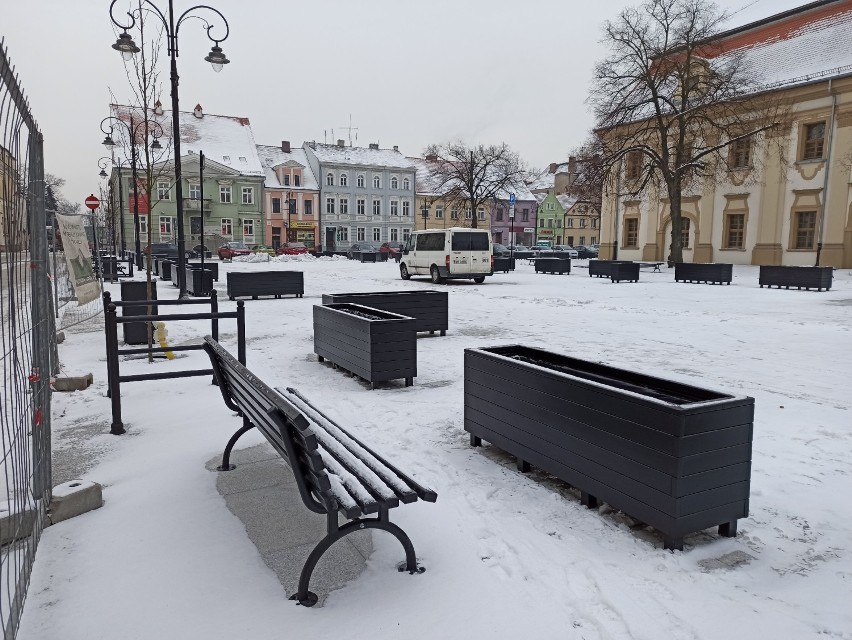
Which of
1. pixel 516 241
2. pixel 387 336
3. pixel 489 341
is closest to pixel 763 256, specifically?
pixel 489 341

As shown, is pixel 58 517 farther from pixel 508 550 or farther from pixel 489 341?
pixel 489 341

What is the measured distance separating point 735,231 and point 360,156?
144ft

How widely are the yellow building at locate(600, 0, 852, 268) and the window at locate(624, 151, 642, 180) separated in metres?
0.31

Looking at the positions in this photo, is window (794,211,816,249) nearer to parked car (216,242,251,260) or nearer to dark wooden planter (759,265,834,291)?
dark wooden planter (759,265,834,291)

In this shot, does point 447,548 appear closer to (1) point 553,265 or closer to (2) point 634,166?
(1) point 553,265

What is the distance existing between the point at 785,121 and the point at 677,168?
25.4 ft

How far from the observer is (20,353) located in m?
3.65

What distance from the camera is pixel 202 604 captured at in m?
2.93

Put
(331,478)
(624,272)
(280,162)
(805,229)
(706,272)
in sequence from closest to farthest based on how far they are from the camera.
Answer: (331,478) → (706,272) → (624,272) → (805,229) → (280,162)

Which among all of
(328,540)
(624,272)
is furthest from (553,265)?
(328,540)

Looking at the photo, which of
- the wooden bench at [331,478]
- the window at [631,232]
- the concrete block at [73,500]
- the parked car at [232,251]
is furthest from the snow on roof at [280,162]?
the wooden bench at [331,478]

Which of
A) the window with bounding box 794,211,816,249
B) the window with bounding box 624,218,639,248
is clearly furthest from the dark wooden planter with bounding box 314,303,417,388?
the window with bounding box 624,218,639,248

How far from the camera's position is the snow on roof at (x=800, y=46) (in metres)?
33.6

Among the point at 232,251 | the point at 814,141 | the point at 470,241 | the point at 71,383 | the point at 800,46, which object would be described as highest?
the point at 800,46
